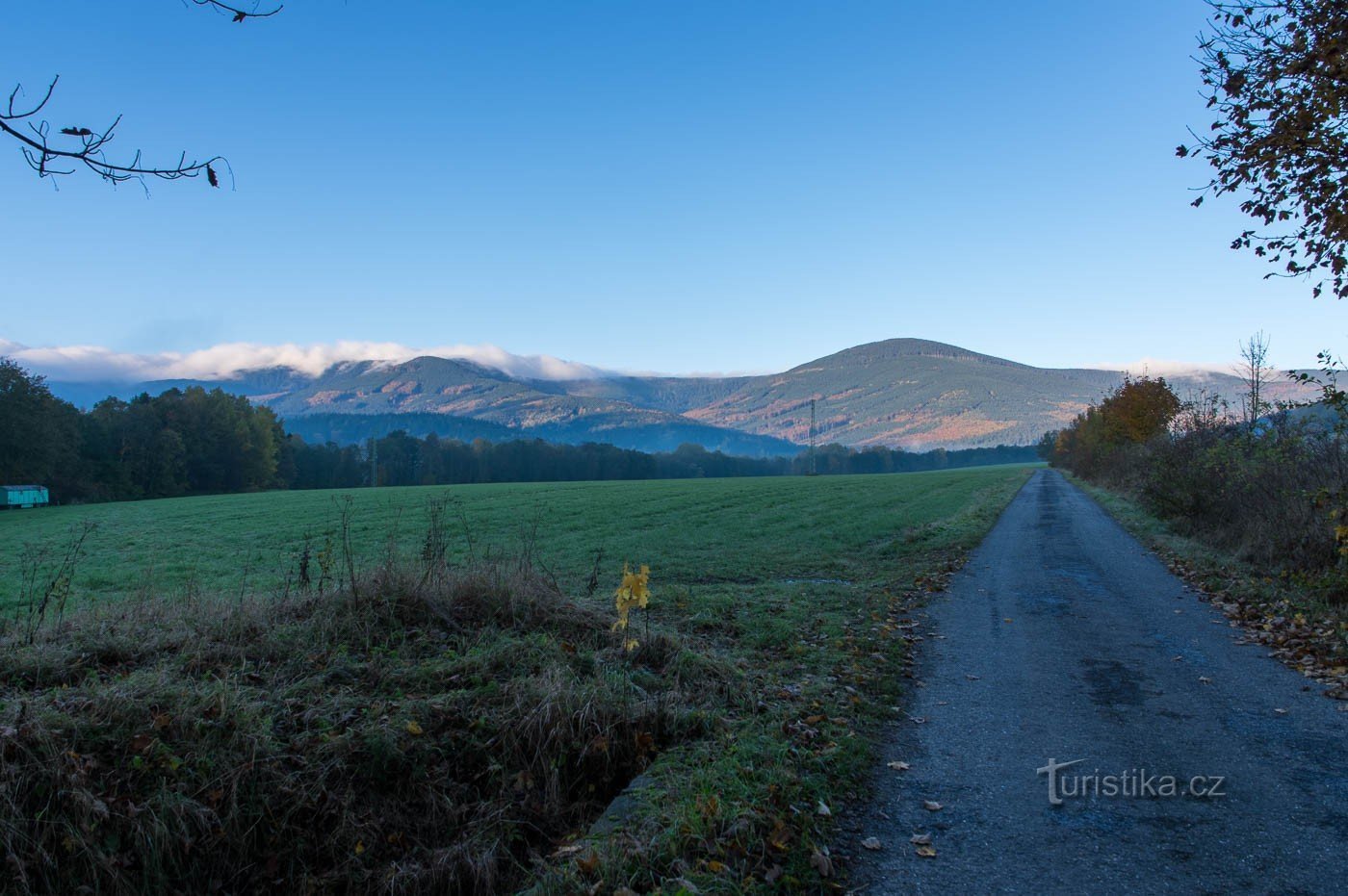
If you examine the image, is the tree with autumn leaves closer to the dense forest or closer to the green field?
the green field

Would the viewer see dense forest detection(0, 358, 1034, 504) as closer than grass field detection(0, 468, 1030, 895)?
No

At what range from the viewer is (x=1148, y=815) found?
14.6ft

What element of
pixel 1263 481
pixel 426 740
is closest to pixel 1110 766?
pixel 426 740

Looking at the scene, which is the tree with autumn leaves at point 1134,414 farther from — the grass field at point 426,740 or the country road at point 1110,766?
the grass field at point 426,740

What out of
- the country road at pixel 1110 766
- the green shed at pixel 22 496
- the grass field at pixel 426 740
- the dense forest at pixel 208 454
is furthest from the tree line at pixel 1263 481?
the dense forest at pixel 208 454

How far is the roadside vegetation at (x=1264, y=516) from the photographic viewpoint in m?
8.77

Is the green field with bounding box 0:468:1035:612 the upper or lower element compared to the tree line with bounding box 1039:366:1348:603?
lower

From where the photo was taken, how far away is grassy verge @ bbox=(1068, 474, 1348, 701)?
297 inches

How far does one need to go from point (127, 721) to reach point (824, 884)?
467 cm

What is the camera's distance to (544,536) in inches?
1048

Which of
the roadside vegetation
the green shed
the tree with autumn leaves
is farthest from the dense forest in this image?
the tree with autumn leaves

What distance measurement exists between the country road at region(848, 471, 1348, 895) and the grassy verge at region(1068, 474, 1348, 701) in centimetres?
32

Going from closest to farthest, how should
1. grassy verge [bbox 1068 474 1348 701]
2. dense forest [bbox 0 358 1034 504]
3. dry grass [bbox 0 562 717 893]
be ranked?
dry grass [bbox 0 562 717 893], grassy verge [bbox 1068 474 1348 701], dense forest [bbox 0 358 1034 504]

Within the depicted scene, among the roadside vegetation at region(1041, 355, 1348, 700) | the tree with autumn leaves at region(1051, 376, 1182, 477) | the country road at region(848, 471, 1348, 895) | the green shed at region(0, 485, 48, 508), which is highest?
the tree with autumn leaves at region(1051, 376, 1182, 477)
